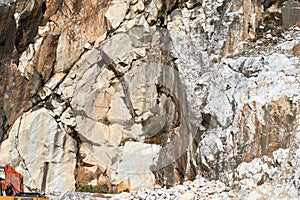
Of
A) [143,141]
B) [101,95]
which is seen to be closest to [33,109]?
[101,95]

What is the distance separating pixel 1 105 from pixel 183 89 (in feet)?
22.5

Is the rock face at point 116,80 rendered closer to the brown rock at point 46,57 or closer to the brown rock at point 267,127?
the brown rock at point 46,57

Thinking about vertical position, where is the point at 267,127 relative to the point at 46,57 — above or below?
below

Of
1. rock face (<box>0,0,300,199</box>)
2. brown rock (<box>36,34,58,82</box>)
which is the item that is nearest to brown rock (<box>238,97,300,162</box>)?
rock face (<box>0,0,300,199</box>)

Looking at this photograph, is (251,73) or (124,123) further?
(124,123)

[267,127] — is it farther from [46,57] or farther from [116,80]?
[46,57]

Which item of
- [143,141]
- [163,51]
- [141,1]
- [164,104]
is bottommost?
[143,141]

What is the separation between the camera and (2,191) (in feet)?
48.0

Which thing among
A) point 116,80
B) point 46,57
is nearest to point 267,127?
point 116,80

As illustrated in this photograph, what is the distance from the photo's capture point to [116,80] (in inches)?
812

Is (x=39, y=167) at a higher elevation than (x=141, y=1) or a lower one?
lower

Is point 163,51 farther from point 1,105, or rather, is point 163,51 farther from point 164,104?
point 1,105

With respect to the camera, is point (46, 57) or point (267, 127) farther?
point (46, 57)

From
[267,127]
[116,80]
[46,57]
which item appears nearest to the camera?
[267,127]
